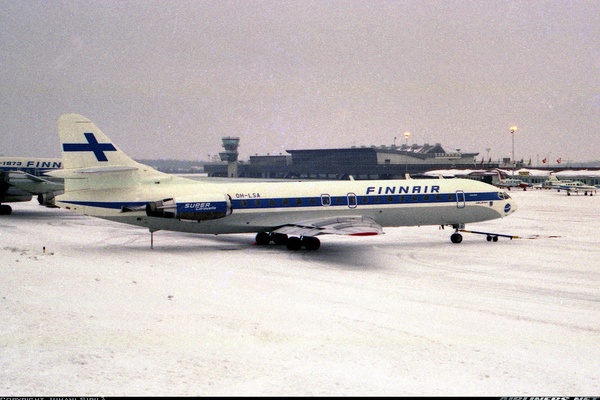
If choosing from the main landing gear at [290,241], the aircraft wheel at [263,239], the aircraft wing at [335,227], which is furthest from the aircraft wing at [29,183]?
the aircraft wing at [335,227]

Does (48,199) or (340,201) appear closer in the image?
(340,201)

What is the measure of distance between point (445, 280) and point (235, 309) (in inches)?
307

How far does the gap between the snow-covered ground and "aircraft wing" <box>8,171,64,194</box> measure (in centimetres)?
1581

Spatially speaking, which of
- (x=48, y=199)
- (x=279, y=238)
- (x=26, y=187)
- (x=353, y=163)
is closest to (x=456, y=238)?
(x=279, y=238)

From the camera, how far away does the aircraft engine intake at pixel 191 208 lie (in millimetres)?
25203

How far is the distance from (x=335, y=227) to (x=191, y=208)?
243 inches

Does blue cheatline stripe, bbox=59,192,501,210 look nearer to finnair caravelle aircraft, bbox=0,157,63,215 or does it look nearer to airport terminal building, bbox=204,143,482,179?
finnair caravelle aircraft, bbox=0,157,63,215

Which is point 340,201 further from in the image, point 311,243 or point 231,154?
Answer: point 231,154

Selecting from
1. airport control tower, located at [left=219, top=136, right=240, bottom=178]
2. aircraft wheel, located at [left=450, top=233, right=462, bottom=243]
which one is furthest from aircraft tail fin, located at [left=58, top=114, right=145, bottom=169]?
airport control tower, located at [left=219, top=136, right=240, bottom=178]

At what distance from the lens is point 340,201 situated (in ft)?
92.6

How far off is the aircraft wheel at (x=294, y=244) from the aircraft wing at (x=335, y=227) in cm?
60

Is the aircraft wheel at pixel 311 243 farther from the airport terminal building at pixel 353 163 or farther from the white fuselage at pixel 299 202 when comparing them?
the airport terminal building at pixel 353 163

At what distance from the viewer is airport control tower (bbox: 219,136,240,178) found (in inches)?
5979

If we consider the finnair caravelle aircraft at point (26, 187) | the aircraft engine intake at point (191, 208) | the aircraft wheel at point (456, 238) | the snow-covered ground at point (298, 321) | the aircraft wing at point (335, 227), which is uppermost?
the finnair caravelle aircraft at point (26, 187)
